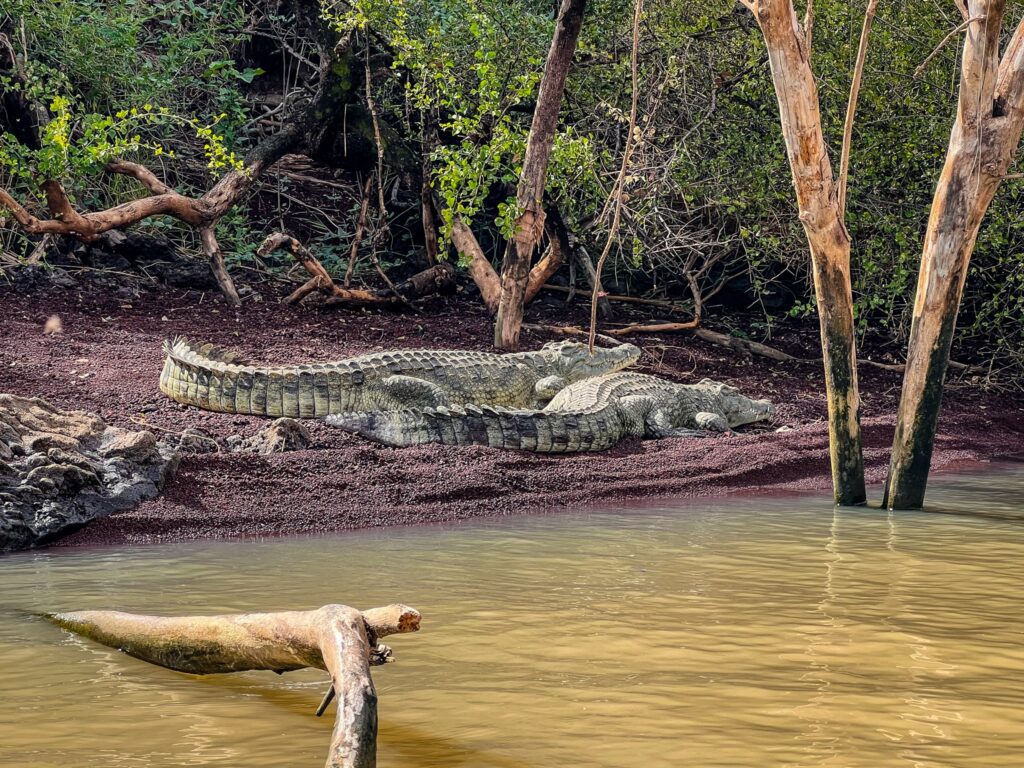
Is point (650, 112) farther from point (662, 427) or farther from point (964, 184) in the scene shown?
point (964, 184)

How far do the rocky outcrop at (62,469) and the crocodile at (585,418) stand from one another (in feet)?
5.77

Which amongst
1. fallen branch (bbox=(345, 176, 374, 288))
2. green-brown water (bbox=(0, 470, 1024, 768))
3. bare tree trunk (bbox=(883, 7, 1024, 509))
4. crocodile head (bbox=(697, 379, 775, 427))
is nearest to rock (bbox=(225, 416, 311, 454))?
green-brown water (bbox=(0, 470, 1024, 768))

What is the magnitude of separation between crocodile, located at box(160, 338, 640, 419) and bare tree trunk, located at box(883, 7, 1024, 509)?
3570 mm

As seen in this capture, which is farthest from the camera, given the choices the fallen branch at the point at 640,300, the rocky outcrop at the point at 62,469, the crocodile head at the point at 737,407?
the fallen branch at the point at 640,300

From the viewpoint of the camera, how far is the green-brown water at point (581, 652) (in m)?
3.03

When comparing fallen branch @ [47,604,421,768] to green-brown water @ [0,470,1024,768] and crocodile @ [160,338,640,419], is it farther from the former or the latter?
crocodile @ [160,338,640,419]

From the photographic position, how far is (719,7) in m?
11.6

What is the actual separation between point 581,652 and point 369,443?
4.27m

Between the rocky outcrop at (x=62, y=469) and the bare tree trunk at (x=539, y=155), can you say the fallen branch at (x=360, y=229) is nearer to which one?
the bare tree trunk at (x=539, y=155)

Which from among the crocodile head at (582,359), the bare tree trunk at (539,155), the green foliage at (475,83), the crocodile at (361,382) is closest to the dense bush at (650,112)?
the green foliage at (475,83)

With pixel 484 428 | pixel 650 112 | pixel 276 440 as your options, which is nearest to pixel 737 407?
pixel 484 428

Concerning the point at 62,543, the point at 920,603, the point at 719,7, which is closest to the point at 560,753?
the point at 920,603

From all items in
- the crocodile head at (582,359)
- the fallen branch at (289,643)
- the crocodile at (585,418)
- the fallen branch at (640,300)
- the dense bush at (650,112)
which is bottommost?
the fallen branch at (289,643)

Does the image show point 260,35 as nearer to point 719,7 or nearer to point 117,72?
point 117,72
